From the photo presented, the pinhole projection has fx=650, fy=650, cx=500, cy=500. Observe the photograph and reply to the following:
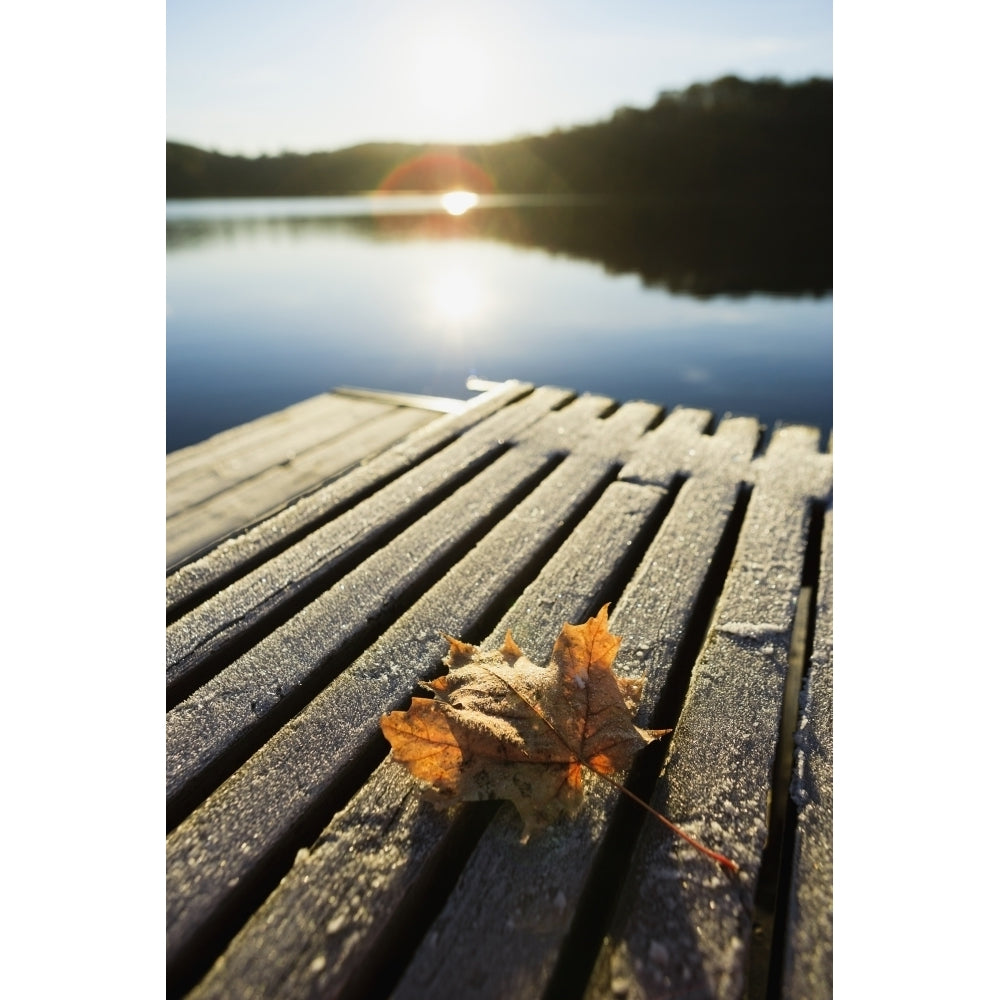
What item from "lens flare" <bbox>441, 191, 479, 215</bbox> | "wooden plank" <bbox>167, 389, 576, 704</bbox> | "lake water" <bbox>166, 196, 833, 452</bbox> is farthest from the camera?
"lens flare" <bbox>441, 191, 479, 215</bbox>

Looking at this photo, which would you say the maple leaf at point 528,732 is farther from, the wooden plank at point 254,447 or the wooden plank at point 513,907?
the wooden plank at point 254,447

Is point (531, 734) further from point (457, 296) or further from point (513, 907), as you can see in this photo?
point (457, 296)

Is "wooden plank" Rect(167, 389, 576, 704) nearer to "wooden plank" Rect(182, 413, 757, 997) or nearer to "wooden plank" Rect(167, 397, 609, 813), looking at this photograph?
"wooden plank" Rect(167, 397, 609, 813)

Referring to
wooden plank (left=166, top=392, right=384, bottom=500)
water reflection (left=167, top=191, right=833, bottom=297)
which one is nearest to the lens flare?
water reflection (left=167, top=191, right=833, bottom=297)

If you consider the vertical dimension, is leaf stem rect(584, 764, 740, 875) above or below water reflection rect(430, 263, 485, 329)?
below

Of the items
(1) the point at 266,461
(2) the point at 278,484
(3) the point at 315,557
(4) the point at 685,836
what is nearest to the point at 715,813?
(4) the point at 685,836
